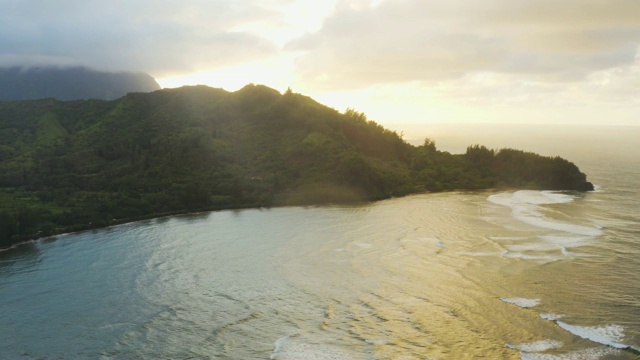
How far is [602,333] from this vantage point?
42500 mm

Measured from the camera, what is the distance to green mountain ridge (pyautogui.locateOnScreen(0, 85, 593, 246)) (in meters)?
108

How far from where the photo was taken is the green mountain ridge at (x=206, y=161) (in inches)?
4247

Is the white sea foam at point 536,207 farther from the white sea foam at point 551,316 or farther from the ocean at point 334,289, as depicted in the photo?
the white sea foam at point 551,316

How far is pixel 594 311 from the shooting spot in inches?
1868

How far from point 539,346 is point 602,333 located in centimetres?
641

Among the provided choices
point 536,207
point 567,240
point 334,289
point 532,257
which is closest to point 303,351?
point 334,289

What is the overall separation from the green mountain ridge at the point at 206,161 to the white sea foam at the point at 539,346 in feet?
260

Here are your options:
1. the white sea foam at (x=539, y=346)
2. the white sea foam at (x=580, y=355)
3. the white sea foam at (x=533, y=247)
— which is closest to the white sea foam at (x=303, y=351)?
the white sea foam at (x=539, y=346)

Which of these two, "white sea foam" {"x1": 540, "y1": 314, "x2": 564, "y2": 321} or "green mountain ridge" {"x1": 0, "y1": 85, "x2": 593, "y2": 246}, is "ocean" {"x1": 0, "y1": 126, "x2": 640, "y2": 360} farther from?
"green mountain ridge" {"x1": 0, "y1": 85, "x2": 593, "y2": 246}

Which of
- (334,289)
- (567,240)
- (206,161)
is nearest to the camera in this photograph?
(334,289)

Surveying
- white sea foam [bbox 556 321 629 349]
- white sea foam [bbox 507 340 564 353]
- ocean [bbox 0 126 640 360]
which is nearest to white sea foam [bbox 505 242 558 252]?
ocean [bbox 0 126 640 360]

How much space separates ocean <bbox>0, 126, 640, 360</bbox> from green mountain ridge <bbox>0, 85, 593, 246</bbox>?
15.0 meters

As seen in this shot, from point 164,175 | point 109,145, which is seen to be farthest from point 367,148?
point 109,145

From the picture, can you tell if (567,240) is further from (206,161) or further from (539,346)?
(206,161)
